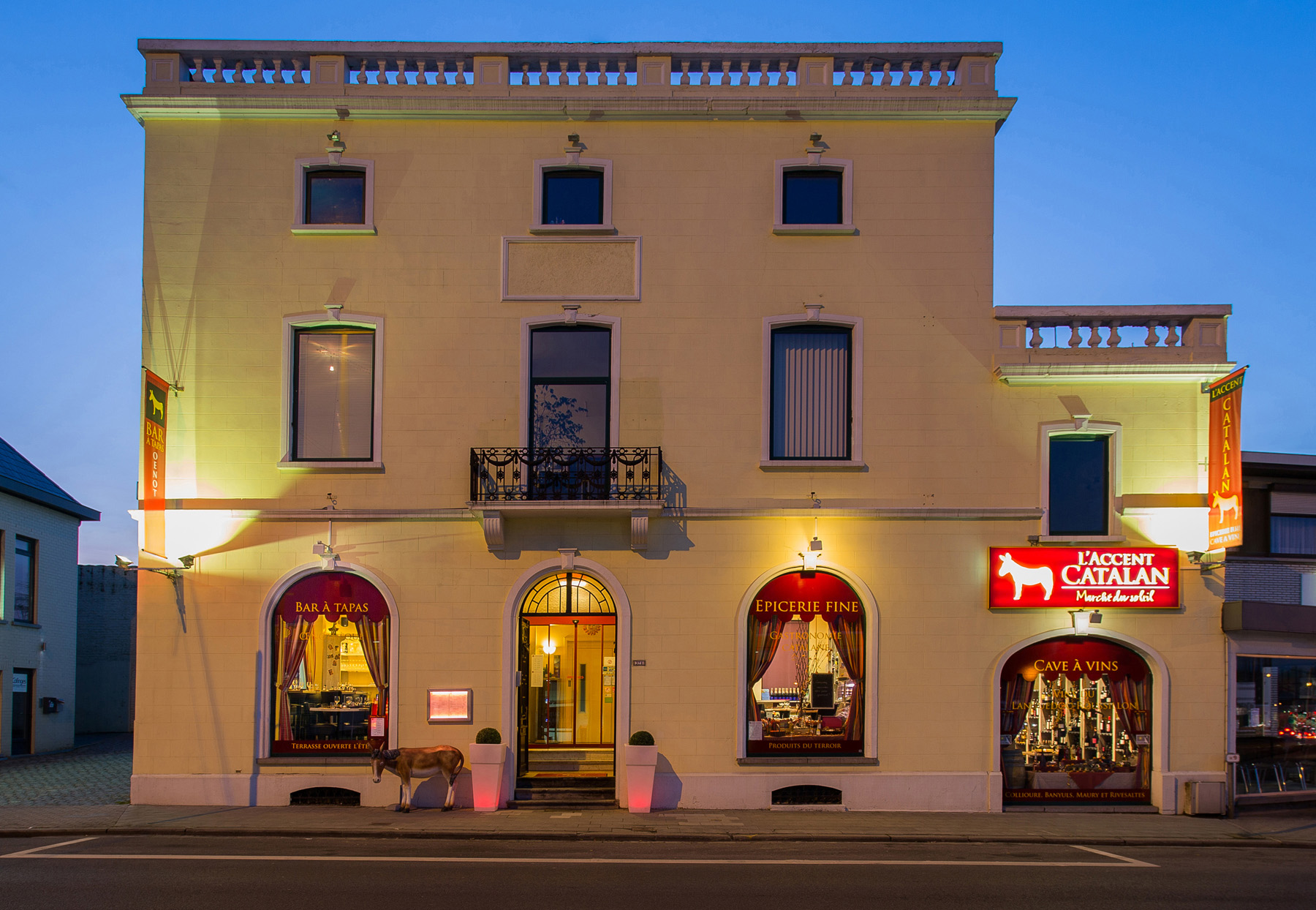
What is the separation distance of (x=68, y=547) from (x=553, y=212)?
18300mm

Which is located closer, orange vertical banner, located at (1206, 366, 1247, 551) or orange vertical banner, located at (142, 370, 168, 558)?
orange vertical banner, located at (1206, 366, 1247, 551)

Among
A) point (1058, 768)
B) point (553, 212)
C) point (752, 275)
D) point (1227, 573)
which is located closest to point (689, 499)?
point (752, 275)

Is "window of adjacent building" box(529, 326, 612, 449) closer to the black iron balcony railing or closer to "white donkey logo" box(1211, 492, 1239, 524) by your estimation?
the black iron balcony railing

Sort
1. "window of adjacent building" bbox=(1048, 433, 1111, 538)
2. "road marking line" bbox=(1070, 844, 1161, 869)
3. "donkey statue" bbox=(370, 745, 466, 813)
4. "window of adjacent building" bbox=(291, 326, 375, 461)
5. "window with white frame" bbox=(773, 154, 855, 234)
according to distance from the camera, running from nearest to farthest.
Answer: "road marking line" bbox=(1070, 844, 1161, 869), "donkey statue" bbox=(370, 745, 466, 813), "window of adjacent building" bbox=(1048, 433, 1111, 538), "window of adjacent building" bbox=(291, 326, 375, 461), "window with white frame" bbox=(773, 154, 855, 234)

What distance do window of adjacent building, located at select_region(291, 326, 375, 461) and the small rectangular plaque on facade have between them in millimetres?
3988

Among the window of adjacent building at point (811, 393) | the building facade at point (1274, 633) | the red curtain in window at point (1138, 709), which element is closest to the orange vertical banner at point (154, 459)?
the window of adjacent building at point (811, 393)

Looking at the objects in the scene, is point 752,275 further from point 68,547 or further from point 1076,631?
point 68,547

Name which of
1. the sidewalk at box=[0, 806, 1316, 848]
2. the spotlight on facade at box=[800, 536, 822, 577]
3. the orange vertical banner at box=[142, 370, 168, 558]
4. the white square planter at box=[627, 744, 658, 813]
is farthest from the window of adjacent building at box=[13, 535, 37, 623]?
the spotlight on facade at box=[800, 536, 822, 577]

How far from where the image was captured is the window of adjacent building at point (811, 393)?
1552 centimetres

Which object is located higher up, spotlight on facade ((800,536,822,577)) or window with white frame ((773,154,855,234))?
window with white frame ((773,154,855,234))

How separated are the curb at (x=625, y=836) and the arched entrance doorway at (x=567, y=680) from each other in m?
2.38

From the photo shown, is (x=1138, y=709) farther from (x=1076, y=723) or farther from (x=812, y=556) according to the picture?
(x=812, y=556)

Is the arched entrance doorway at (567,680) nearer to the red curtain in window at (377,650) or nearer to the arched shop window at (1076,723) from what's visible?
the red curtain in window at (377,650)

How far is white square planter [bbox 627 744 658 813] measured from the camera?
14.3 meters
